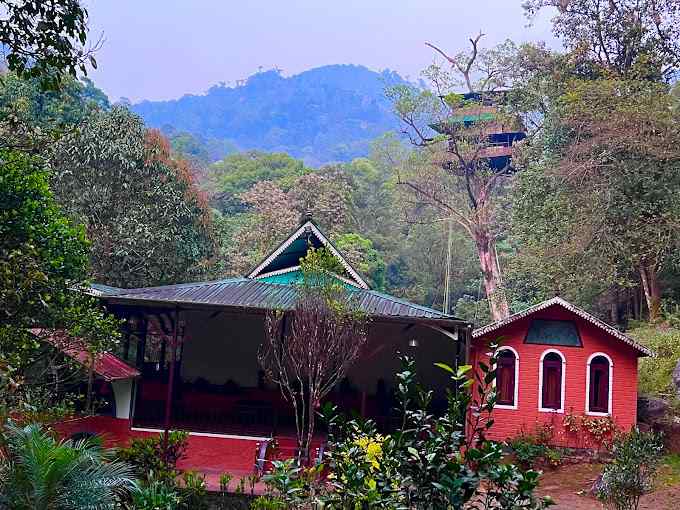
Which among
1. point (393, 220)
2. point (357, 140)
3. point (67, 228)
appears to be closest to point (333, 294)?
point (67, 228)

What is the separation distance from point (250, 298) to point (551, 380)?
624 centimetres

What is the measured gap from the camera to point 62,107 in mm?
24594

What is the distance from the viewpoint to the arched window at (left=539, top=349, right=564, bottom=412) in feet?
46.8

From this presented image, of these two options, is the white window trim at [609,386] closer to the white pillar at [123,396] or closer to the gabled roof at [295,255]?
the gabled roof at [295,255]

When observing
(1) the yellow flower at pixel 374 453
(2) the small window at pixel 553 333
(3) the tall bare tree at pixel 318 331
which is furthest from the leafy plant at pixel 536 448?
(1) the yellow flower at pixel 374 453

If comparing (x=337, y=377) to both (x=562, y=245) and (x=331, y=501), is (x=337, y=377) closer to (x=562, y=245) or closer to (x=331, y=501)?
(x=331, y=501)

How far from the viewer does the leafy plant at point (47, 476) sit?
550 cm

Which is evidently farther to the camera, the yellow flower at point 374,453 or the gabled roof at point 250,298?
the gabled roof at point 250,298

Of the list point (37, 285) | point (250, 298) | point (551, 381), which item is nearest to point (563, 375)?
point (551, 381)

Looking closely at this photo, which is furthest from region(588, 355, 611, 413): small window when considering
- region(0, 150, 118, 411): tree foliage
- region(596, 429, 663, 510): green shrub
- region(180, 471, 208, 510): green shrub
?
region(0, 150, 118, 411): tree foliage

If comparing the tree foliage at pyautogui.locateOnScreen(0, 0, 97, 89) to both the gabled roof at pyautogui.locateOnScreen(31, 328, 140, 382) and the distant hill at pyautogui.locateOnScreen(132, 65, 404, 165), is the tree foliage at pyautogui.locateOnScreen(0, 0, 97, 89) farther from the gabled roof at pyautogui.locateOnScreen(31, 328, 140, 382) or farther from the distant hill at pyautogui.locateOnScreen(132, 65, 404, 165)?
the distant hill at pyautogui.locateOnScreen(132, 65, 404, 165)

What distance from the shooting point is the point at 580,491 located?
38.7 feet

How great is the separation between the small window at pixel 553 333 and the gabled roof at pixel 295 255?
3512mm

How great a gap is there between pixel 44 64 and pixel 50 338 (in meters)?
5.22
